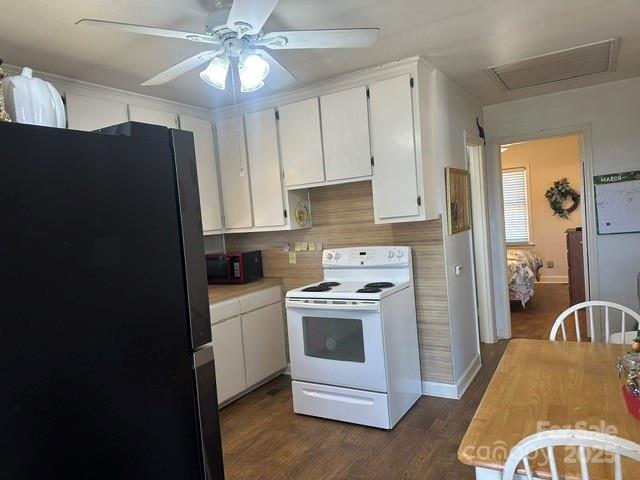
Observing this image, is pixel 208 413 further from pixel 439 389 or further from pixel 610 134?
pixel 610 134

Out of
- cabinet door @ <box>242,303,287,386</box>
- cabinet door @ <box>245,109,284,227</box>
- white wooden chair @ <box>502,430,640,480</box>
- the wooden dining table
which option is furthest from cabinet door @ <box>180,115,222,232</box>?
white wooden chair @ <box>502,430,640,480</box>

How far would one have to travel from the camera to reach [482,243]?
430cm

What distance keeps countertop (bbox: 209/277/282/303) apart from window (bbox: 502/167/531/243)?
524cm

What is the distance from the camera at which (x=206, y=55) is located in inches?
80.1

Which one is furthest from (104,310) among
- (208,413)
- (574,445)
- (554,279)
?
(554,279)

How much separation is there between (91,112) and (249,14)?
170 centimetres

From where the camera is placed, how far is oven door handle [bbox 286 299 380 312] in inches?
109

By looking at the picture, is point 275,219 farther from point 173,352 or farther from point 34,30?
point 173,352

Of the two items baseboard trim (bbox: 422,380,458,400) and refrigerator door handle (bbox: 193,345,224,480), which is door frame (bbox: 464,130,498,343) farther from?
refrigerator door handle (bbox: 193,345,224,480)

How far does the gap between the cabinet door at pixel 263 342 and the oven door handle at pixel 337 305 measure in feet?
1.90

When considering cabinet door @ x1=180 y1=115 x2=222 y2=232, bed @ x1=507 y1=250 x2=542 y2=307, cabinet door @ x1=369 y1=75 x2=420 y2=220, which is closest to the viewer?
cabinet door @ x1=369 y1=75 x2=420 y2=220

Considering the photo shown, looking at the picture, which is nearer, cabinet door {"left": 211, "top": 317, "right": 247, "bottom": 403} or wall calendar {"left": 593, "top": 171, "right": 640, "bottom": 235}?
cabinet door {"left": 211, "top": 317, "right": 247, "bottom": 403}

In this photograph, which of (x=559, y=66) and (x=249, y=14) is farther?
(x=559, y=66)

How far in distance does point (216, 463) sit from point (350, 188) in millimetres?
2685
